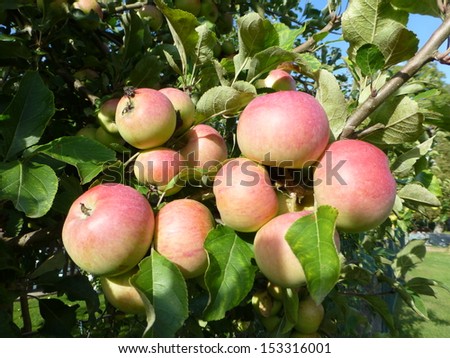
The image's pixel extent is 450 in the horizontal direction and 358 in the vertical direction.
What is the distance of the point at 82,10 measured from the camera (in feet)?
4.61

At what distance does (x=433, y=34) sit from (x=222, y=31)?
58.1 inches

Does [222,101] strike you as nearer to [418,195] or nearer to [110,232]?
[110,232]

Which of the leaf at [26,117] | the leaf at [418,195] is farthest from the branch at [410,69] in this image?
the leaf at [26,117]

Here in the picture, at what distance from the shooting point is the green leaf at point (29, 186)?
87 cm

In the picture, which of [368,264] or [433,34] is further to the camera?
[368,264]

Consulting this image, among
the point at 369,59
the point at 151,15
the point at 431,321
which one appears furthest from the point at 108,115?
the point at 431,321

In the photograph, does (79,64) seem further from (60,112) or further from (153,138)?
(153,138)

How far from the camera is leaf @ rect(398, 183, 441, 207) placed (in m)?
1.12

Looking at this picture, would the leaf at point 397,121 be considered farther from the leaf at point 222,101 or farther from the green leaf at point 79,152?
the green leaf at point 79,152

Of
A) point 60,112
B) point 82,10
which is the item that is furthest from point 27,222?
point 82,10

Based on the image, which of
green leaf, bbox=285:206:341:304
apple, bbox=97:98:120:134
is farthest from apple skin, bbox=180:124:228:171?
green leaf, bbox=285:206:341:304

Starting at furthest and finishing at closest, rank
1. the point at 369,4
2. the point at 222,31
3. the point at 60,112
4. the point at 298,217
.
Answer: the point at 222,31
the point at 60,112
the point at 369,4
the point at 298,217

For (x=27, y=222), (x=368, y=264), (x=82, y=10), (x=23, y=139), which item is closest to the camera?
(x=23, y=139)

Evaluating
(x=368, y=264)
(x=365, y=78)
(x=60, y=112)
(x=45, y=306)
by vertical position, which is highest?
(x=365, y=78)
